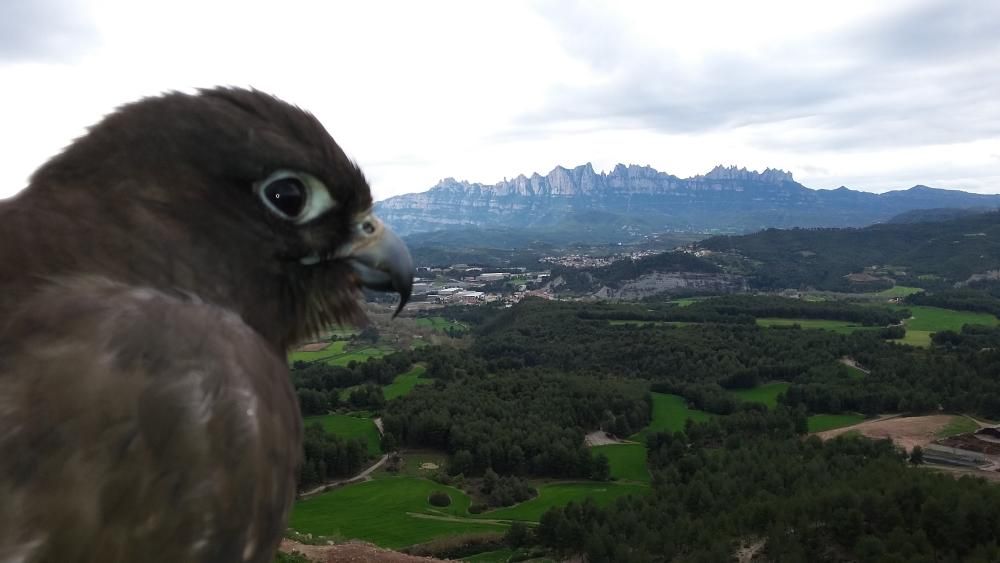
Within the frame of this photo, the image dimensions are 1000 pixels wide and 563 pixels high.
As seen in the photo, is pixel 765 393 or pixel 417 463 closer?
pixel 417 463

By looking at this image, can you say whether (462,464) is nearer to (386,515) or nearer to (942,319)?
(386,515)

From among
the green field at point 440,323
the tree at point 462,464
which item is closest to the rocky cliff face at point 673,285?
the green field at point 440,323

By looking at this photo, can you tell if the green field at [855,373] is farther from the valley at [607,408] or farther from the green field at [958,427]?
the green field at [958,427]

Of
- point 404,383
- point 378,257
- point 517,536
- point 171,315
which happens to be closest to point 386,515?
point 517,536

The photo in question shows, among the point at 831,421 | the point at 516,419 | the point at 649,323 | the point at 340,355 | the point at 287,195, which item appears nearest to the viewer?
the point at 287,195

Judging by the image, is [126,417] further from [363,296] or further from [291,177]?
[363,296]

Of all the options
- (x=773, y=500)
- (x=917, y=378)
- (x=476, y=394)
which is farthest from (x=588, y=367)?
(x=773, y=500)
